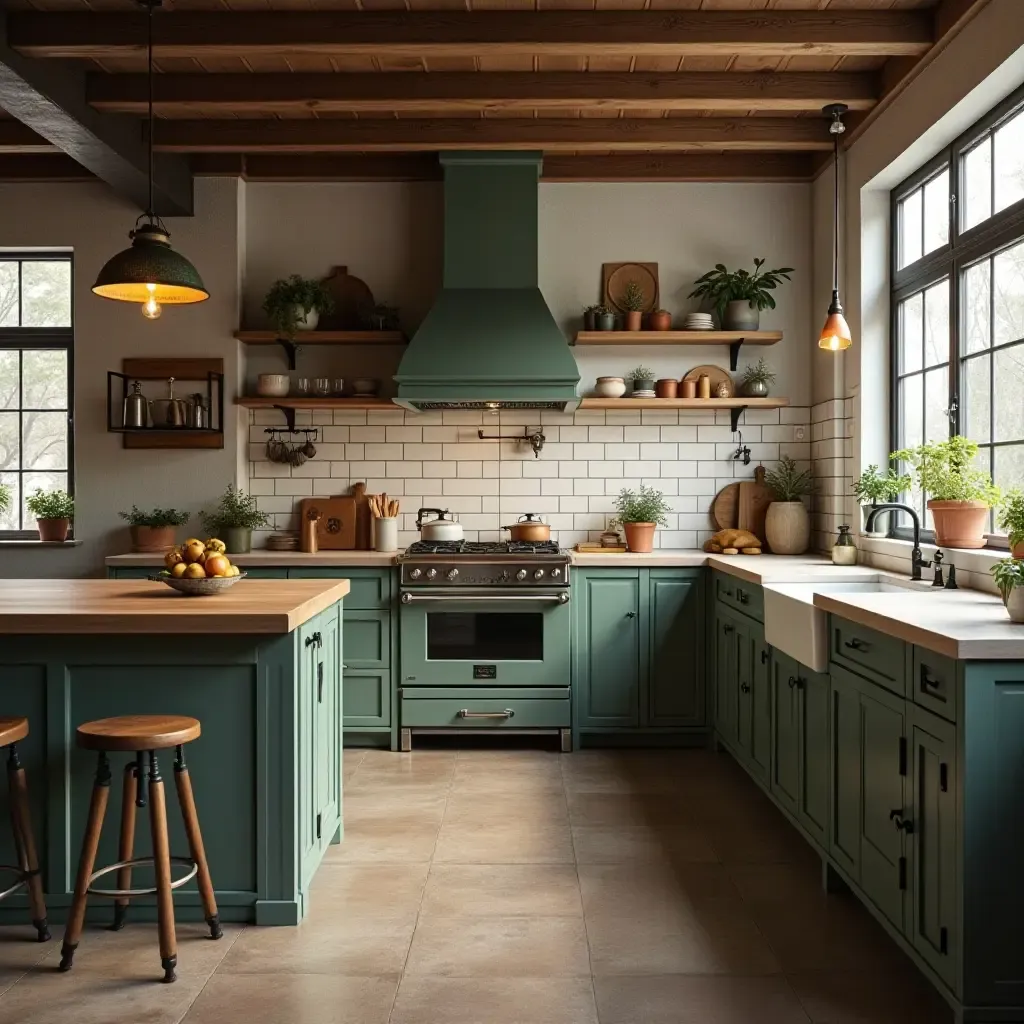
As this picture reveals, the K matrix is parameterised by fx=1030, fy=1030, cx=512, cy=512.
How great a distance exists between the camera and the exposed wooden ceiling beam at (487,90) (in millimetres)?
4398

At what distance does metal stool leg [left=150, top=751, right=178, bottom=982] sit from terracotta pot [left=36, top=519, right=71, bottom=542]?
10.3ft

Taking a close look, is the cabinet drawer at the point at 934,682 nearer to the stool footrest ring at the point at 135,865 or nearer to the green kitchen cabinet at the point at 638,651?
the stool footrest ring at the point at 135,865

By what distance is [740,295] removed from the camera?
211 inches

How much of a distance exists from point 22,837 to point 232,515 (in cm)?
272

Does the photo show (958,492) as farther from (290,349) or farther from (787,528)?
(290,349)

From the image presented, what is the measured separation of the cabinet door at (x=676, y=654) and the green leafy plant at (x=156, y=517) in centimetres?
248

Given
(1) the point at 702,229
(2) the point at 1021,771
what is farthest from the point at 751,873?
(1) the point at 702,229

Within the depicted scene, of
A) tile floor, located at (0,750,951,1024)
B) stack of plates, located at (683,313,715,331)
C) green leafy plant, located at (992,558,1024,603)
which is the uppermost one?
stack of plates, located at (683,313,715,331)

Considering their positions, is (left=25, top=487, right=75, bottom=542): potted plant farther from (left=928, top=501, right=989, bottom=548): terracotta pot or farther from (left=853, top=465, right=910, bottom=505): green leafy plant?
(left=928, top=501, right=989, bottom=548): terracotta pot

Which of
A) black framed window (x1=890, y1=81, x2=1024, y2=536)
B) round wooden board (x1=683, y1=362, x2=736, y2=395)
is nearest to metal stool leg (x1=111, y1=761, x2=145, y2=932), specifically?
black framed window (x1=890, y1=81, x2=1024, y2=536)

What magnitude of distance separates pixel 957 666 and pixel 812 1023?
899 mm

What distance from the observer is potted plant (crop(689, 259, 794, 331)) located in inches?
209

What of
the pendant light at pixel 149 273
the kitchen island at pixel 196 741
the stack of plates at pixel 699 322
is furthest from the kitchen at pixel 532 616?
the pendant light at pixel 149 273

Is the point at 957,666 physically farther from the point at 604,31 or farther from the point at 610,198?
the point at 610,198
